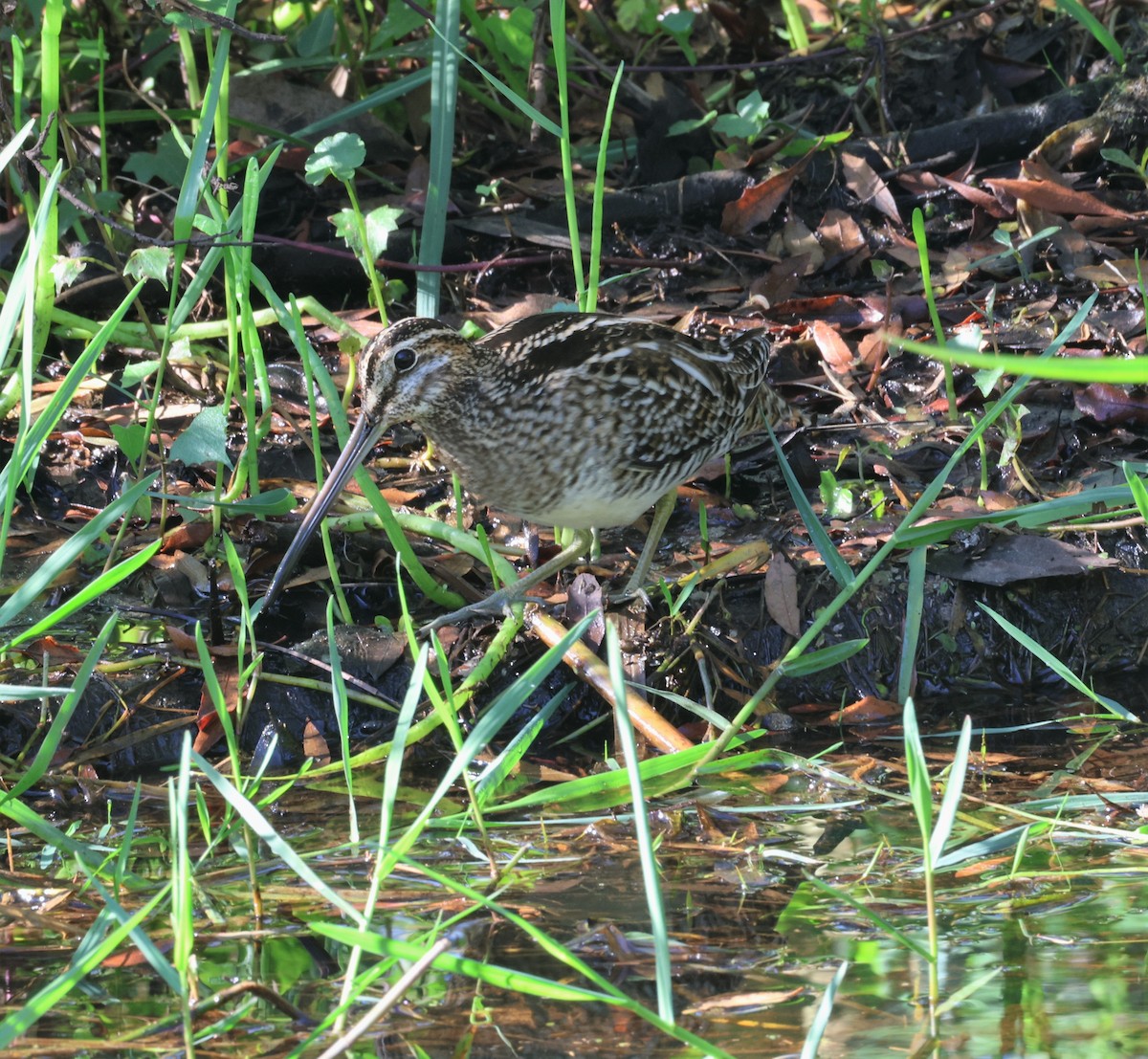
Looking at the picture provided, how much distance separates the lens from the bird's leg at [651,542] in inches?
167

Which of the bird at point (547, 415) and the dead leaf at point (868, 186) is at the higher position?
the dead leaf at point (868, 186)

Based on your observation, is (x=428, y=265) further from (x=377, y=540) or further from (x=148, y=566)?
(x=148, y=566)

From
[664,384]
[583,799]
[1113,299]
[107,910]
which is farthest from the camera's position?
[1113,299]

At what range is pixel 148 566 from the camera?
436cm

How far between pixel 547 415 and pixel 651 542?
0.51m

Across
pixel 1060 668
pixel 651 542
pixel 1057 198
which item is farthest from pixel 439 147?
A: pixel 1057 198

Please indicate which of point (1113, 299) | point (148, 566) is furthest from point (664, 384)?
point (1113, 299)

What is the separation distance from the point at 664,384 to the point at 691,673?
82 cm

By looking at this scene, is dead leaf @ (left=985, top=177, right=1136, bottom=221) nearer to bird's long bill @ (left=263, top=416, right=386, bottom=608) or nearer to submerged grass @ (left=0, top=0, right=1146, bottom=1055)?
submerged grass @ (left=0, top=0, right=1146, bottom=1055)

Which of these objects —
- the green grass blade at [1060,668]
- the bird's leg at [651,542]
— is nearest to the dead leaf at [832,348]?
the bird's leg at [651,542]

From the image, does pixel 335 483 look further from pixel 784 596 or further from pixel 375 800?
pixel 784 596

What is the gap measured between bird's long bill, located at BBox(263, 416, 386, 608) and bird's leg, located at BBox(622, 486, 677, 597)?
83cm

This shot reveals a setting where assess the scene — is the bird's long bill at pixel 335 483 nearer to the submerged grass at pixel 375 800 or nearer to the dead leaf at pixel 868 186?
the submerged grass at pixel 375 800

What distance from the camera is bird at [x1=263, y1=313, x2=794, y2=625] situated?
13.2 ft
